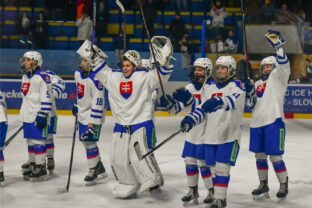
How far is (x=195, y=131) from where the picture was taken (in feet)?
20.4

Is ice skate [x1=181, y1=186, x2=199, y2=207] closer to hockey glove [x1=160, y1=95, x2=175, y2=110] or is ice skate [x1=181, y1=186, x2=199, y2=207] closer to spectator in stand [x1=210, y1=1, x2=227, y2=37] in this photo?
hockey glove [x1=160, y1=95, x2=175, y2=110]

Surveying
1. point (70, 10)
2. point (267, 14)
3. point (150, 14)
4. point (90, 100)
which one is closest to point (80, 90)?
point (90, 100)

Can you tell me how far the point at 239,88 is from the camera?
597 centimetres

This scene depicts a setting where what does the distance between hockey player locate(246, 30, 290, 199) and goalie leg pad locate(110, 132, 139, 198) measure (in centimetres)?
104

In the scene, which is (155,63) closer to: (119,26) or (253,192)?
(253,192)

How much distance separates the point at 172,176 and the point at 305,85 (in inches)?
211

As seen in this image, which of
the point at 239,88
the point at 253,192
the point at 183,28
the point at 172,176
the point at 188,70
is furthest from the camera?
the point at 183,28

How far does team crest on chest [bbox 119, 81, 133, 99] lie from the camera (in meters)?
6.51

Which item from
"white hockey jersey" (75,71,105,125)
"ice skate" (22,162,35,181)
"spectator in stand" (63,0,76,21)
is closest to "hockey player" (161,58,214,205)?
"white hockey jersey" (75,71,105,125)

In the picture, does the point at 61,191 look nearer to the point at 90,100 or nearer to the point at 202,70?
the point at 90,100

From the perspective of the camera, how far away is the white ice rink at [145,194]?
642 cm

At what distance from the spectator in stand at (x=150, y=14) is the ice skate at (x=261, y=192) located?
737 cm

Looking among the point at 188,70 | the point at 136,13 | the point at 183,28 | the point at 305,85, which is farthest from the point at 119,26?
the point at 305,85

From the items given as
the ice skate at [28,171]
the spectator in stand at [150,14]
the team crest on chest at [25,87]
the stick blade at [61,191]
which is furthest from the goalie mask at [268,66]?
the spectator in stand at [150,14]
